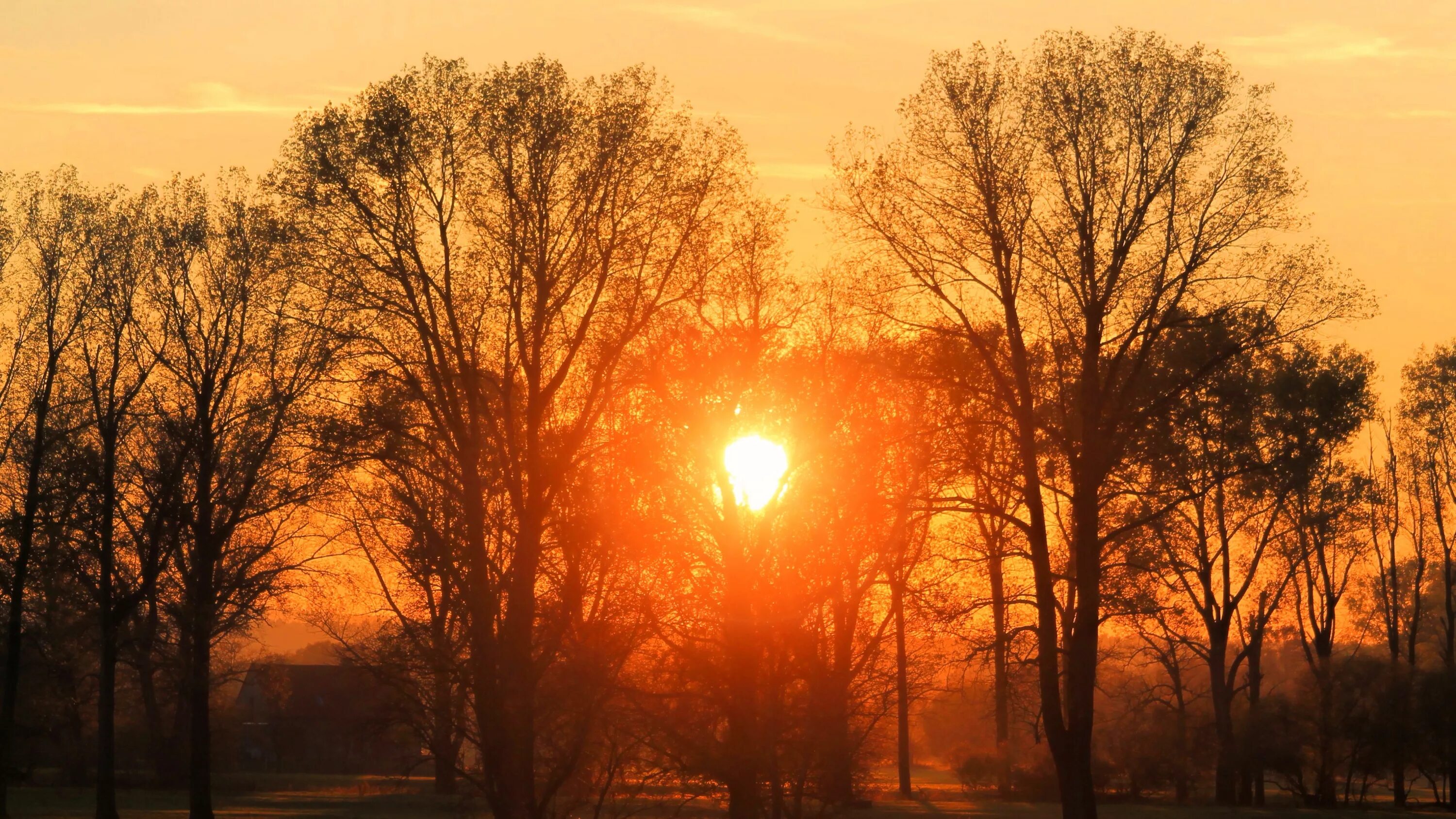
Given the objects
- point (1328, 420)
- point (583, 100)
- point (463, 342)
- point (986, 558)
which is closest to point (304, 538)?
point (463, 342)

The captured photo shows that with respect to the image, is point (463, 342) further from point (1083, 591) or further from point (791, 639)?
point (1083, 591)

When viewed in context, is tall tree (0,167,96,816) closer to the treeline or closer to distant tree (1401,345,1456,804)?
the treeline

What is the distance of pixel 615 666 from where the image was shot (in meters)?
20.6

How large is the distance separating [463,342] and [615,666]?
6261 millimetres

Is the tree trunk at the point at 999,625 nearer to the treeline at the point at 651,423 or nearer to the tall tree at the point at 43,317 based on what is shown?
the treeline at the point at 651,423

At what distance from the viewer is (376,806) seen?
46.8 meters

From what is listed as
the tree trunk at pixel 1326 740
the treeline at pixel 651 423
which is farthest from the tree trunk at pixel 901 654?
the tree trunk at pixel 1326 740

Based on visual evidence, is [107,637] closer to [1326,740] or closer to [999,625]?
[999,625]

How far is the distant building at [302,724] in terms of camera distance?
251 ft

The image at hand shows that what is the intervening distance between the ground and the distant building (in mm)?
5166

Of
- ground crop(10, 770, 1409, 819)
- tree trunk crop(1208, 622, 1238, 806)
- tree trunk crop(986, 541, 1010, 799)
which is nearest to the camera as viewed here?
tree trunk crop(986, 541, 1010, 799)

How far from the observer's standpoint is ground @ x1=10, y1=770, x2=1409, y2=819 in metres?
40.0

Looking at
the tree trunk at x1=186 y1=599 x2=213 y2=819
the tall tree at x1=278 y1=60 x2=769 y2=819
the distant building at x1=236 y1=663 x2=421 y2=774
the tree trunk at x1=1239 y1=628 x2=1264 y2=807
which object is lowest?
the distant building at x1=236 y1=663 x2=421 y2=774

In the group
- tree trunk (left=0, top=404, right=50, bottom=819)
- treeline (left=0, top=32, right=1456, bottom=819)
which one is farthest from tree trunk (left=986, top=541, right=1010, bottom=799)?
tree trunk (left=0, top=404, right=50, bottom=819)
